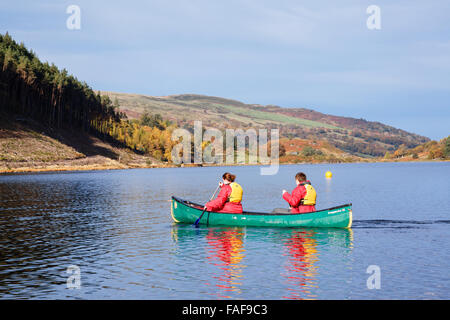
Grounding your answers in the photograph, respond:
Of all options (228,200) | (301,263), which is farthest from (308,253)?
(228,200)

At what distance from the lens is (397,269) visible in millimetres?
19672

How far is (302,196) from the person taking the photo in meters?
29.2

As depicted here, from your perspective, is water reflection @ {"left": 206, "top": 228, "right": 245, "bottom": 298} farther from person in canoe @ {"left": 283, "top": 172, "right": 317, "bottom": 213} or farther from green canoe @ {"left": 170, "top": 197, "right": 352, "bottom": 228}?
person in canoe @ {"left": 283, "top": 172, "right": 317, "bottom": 213}

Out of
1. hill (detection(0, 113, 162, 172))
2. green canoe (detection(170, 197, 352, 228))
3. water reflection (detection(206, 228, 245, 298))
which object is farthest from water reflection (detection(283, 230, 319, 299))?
hill (detection(0, 113, 162, 172))

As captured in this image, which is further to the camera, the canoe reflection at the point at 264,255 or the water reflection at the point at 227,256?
the water reflection at the point at 227,256

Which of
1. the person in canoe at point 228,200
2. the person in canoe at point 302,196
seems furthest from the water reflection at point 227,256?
the person in canoe at point 302,196

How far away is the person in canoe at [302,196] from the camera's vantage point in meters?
28.8

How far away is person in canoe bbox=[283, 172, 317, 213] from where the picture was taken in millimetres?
28797

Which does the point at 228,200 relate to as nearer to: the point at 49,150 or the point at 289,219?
Answer: the point at 289,219

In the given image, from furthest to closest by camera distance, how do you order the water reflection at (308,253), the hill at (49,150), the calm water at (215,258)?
the hill at (49,150), the water reflection at (308,253), the calm water at (215,258)

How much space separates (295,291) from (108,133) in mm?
179260

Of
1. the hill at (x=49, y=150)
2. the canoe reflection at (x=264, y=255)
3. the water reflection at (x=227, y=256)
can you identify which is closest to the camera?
the canoe reflection at (x=264, y=255)

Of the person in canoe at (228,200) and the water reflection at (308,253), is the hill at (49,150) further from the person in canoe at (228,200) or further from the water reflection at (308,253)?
the water reflection at (308,253)
